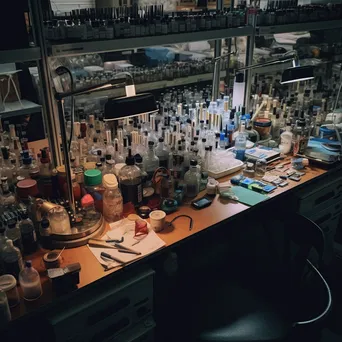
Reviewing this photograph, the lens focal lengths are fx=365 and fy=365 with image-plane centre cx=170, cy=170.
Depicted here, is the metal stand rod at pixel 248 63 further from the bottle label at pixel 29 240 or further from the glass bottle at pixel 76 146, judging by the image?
the bottle label at pixel 29 240

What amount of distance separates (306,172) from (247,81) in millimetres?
864

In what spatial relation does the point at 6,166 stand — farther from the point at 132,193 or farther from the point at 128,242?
the point at 128,242

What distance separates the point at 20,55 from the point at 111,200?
0.75 m

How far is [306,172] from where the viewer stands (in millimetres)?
2266

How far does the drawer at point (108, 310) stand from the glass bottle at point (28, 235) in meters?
0.30

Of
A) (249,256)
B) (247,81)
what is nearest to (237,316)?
(249,256)

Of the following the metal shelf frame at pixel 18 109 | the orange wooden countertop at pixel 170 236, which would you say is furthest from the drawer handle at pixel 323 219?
the metal shelf frame at pixel 18 109

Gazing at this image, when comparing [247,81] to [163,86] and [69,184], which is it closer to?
[163,86]

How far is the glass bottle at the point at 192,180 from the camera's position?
196 centimetres

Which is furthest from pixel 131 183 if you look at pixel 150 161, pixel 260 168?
pixel 260 168

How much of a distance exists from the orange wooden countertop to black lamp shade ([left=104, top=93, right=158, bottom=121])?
21.7 inches

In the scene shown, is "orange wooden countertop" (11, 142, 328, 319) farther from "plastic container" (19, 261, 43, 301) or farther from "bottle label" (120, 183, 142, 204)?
"bottle label" (120, 183, 142, 204)

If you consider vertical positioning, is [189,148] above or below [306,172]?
above

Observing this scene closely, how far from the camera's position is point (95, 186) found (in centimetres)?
180
